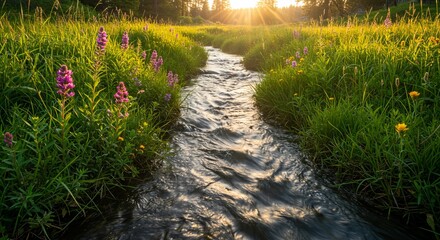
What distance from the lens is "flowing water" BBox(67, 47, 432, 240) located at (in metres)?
2.50

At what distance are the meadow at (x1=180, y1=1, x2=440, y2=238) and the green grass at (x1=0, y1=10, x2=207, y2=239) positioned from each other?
2.17m

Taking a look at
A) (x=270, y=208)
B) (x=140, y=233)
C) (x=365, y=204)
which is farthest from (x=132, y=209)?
(x=365, y=204)

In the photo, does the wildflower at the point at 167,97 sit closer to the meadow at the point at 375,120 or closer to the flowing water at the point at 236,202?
the flowing water at the point at 236,202

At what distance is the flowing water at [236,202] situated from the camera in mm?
2502

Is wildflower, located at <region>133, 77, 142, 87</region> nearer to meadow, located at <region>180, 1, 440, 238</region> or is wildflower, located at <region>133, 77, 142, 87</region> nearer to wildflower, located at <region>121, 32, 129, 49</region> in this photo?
wildflower, located at <region>121, 32, 129, 49</region>

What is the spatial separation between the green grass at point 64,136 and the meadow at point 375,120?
7.12ft

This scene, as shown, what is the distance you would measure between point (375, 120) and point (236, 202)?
1902 millimetres

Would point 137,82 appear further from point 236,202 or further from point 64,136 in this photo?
point 236,202

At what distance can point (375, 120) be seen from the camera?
3281 mm

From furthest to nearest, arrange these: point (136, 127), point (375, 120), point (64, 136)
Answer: point (136, 127), point (375, 120), point (64, 136)

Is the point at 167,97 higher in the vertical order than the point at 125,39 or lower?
lower

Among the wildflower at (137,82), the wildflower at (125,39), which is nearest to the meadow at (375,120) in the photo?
the wildflower at (137,82)

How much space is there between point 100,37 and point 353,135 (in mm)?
3369

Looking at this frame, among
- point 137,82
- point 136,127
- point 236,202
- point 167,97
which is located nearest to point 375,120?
point 236,202
